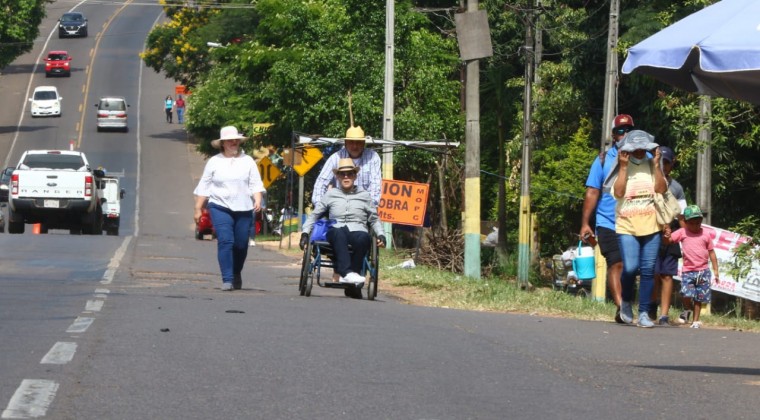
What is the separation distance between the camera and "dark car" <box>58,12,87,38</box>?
10419 cm

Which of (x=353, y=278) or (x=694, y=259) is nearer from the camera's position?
(x=353, y=278)

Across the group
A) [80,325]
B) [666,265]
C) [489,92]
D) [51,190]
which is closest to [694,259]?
[666,265]

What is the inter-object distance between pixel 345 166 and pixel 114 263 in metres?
7.57

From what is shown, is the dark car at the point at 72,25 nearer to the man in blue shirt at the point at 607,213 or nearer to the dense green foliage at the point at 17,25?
the dense green foliage at the point at 17,25

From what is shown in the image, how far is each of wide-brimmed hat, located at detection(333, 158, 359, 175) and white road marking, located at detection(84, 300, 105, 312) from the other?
9.81ft

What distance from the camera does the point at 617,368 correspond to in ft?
30.6

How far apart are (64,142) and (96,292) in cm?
6456

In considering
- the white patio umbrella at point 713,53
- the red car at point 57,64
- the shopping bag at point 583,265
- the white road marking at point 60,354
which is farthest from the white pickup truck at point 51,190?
the red car at point 57,64

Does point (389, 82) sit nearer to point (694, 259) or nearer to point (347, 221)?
point (694, 259)

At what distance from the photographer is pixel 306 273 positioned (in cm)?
1466

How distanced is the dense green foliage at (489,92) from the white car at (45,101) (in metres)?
29.2

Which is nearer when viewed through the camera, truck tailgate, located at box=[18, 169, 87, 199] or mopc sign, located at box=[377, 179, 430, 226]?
mopc sign, located at box=[377, 179, 430, 226]

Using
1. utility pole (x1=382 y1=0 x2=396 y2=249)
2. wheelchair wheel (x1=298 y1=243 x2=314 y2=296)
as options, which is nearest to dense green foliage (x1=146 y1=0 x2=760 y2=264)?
utility pole (x1=382 y1=0 x2=396 y2=249)

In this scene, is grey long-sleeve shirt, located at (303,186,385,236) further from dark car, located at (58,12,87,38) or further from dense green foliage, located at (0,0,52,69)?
dark car, located at (58,12,87,38)
